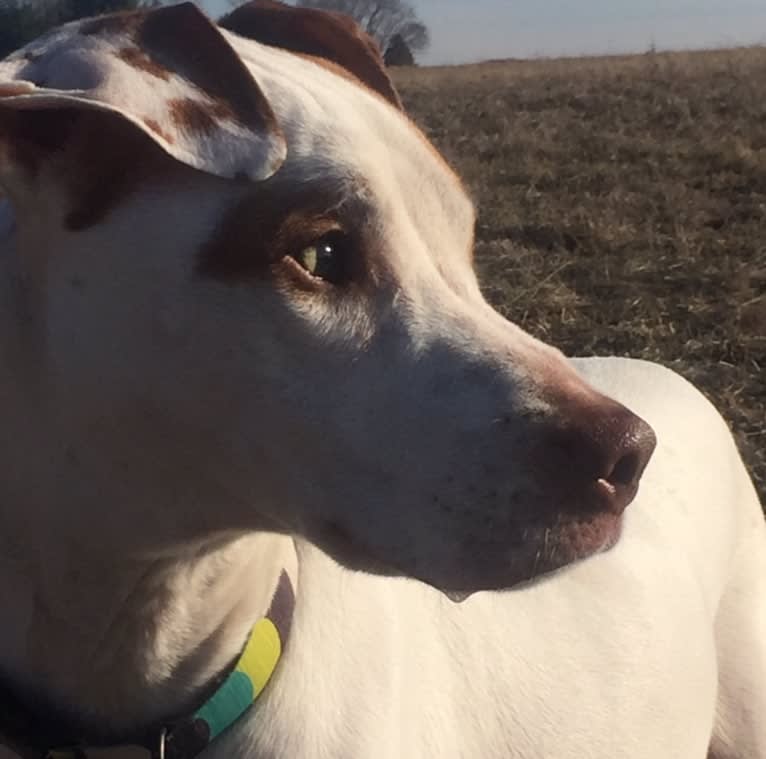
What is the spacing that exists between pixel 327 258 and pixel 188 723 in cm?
68

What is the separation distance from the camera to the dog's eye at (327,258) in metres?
1.83

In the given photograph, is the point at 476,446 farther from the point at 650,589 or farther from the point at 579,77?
the point at 579,77

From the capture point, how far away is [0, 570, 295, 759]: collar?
1974mm

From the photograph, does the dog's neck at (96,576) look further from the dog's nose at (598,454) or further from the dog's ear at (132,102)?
the dog's nose at (598,454)

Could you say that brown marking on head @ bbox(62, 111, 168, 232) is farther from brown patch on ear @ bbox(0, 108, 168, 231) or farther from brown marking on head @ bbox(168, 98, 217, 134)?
brown marking on head @ bbox(168, 98, 217, 134)

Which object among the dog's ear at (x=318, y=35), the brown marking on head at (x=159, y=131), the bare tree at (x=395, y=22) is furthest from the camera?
the bare tree at (x=395, y=22)

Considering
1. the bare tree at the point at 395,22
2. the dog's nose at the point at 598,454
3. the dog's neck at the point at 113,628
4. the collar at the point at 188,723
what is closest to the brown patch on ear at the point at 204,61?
the dog's nose at the point at 598,454

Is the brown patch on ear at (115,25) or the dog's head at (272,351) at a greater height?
the brown patch on ear at (115,25)

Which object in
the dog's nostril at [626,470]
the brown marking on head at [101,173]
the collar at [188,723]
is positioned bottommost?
the collar at [188,723]

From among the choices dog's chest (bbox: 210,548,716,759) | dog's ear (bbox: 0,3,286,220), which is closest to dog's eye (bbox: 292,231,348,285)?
dog's ear (bbox: 0,3,286,220)

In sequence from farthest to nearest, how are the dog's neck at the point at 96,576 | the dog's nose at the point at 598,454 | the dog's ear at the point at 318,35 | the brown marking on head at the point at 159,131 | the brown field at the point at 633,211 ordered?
the brown field at the point at 633,211 < the dog's ear at the point at 318,35 < the dog's neck at the point at 96,576 < the dog's nose at the point at 598,454 < the brown marking on head at the point at 159,131

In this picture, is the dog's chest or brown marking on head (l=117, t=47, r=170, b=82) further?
the dog's chest

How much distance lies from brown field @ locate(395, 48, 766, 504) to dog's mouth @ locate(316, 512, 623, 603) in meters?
3.34

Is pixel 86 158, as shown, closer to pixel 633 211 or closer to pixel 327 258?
pixel 327 258
